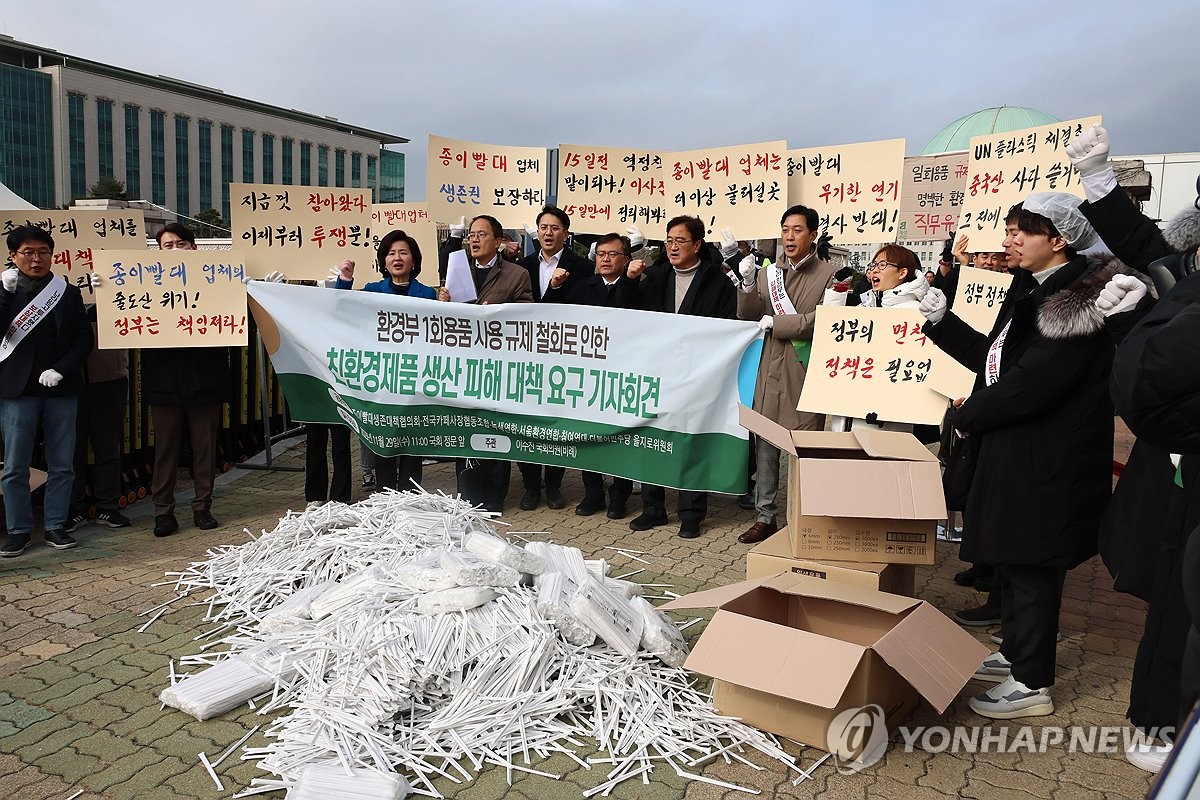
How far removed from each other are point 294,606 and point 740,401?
3.14m

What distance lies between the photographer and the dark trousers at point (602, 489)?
6719 mm

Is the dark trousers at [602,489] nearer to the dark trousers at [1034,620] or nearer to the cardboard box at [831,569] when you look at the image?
the cardboard box at [831,569]

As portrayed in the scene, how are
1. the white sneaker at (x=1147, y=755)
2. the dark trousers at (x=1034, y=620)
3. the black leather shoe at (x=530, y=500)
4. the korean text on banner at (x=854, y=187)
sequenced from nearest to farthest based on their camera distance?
the white sneaker at (x=1147, y=755) → the dark trousers at (x=1034, y=620) → the korean text on banner at (x=854, y=187) → the black leather shoe at (x=530, y=500)

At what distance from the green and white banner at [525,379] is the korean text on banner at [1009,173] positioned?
64.9 inches

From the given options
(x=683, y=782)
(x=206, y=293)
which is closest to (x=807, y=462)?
(x=683, y=782)

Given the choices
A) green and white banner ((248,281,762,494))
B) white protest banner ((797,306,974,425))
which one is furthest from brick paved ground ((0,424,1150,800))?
white protest banner ((797,306,974,425))

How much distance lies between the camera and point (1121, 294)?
3.03 m

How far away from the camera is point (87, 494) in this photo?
6.51 metres

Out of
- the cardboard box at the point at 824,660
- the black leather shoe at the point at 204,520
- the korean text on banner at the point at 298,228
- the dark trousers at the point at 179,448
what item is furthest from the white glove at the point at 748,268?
the black leather shoe at the point at 204,520

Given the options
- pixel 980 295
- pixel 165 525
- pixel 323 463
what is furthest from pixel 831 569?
pixel 165 525

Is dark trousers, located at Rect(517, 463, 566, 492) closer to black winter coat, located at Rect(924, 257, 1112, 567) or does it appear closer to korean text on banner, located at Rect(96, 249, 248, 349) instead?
korean text on banner, located at Rect(96, 249, 248, 349)

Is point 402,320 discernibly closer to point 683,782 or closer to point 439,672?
point 439,672

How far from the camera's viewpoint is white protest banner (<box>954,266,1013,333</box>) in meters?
5.55

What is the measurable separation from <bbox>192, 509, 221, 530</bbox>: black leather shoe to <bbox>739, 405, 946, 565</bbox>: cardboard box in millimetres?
4007
